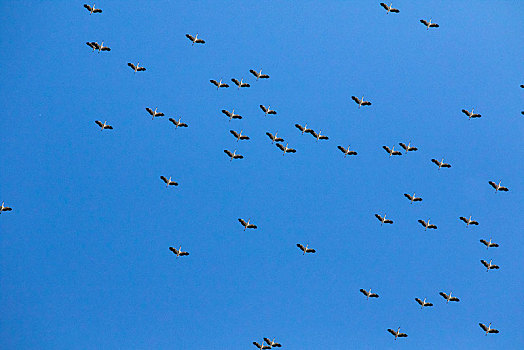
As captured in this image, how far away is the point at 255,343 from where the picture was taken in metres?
200
